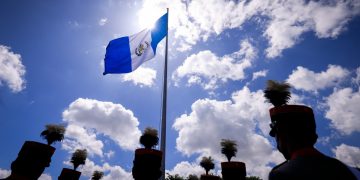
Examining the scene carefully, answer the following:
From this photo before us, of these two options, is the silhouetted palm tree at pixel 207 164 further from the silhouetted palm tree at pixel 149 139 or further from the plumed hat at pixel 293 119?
the plumed hat at pixel 293 119

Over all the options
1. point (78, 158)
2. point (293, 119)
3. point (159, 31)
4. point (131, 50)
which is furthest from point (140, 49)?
point (293, 119)

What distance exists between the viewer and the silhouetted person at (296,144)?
195 centimetres

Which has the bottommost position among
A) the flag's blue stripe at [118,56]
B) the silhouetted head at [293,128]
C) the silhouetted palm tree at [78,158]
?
the silhouetted head at [293,128]

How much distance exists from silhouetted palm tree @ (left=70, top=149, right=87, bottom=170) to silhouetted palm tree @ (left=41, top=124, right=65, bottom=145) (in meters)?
3.31

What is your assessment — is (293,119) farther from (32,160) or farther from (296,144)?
(32,160)

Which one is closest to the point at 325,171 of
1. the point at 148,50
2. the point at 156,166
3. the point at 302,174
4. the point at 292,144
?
Result: the point at 302,174

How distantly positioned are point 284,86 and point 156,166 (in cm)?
325

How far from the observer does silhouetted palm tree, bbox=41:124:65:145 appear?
22.9ft

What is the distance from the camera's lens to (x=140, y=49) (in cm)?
1381

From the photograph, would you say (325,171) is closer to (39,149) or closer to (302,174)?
(302,174)

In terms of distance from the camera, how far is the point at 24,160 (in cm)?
562

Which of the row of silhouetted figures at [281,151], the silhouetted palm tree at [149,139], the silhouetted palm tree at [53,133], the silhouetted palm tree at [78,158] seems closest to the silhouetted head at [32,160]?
the row of silhouetted figures at [281,151]

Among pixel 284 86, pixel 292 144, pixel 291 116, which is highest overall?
pixel 284 86

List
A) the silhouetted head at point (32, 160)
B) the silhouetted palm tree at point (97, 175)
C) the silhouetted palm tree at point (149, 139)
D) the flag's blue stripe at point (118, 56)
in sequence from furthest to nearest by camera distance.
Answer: the flag's blue stripe at point (118, 56) < the silhouetted palm tree at point (97, 175) < the silhouetted palm tree at point (149, 139) < the silhouetted head at point (32, 160)
